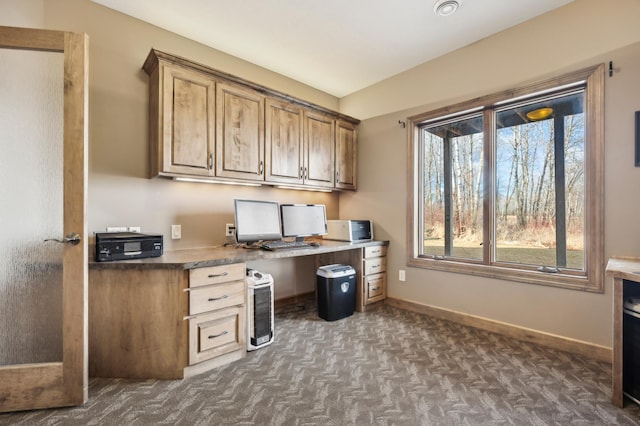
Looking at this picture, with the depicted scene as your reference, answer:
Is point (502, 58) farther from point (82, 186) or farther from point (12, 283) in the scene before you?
point (12, 283)

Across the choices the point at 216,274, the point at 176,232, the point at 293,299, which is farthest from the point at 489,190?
the point at 176,232

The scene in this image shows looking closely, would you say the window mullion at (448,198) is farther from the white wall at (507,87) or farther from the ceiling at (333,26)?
the ceiling at (333,26)

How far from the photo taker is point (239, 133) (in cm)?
274

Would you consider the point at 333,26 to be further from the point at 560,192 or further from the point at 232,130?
the point at 560,192

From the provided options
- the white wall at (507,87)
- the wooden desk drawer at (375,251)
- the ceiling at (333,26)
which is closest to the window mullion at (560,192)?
the white wall at (507,87)

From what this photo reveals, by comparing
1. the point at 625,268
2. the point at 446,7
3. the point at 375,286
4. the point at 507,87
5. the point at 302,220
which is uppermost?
the point at 446,7

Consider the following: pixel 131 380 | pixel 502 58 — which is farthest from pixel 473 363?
pixel 502 58

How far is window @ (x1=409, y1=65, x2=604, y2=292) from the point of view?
233cm

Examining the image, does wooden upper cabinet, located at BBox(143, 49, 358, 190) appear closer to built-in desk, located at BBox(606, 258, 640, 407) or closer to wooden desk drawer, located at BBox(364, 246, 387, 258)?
wooden desk drawer, located at BBox(364, 246, 387, 258)

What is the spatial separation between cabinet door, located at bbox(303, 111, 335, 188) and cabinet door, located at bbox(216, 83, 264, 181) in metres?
0.61

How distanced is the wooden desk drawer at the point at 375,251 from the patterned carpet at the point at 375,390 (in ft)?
3.36

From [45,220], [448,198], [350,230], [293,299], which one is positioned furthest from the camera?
[293,299]

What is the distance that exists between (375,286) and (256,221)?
163 cm

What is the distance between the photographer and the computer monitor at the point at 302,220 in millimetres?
3215
